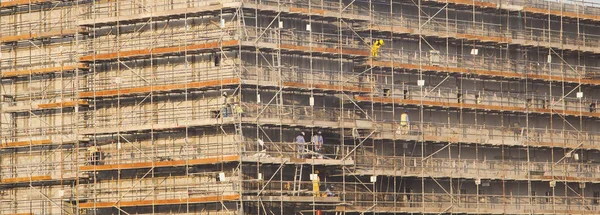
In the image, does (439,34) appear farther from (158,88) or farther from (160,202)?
(160,202)

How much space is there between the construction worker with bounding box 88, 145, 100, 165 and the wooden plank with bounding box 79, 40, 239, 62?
4.99 m

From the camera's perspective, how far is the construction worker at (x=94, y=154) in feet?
314

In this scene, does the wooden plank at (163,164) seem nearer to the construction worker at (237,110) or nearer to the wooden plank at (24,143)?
the construction worker at (237,110)

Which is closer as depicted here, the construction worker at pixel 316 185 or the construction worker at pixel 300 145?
the construction worker at pixel 316 185

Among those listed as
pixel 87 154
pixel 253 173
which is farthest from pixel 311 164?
pixel 87 154

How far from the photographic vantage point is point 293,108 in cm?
9500

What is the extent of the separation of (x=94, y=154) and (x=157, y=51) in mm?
6919

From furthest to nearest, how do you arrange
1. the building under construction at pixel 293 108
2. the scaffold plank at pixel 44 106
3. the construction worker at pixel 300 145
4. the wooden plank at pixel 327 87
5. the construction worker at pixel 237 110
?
the scaffold plank at pixel 44 106, the wooden plank at pixel 327 87, the construction worker at pixel 300 145, the building under construction at pixel 293 108, the construction worker at pixel 237 110

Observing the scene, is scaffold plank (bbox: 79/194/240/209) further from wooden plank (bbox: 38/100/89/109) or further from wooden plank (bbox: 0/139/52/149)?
wooden plank (bbox: 38/100/89/109)

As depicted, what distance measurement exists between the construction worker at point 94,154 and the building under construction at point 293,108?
105mm

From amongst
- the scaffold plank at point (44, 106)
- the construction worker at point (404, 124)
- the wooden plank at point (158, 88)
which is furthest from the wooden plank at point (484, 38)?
the scaffold plank at point (44, 106)

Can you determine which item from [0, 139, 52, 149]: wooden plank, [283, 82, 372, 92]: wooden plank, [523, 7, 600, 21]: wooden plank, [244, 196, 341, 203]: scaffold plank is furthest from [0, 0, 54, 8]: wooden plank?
[523, 7, 600, 21]: wooden plank

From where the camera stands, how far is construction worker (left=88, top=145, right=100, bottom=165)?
95.8m

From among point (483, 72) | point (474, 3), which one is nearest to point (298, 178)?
point (483, 72)
